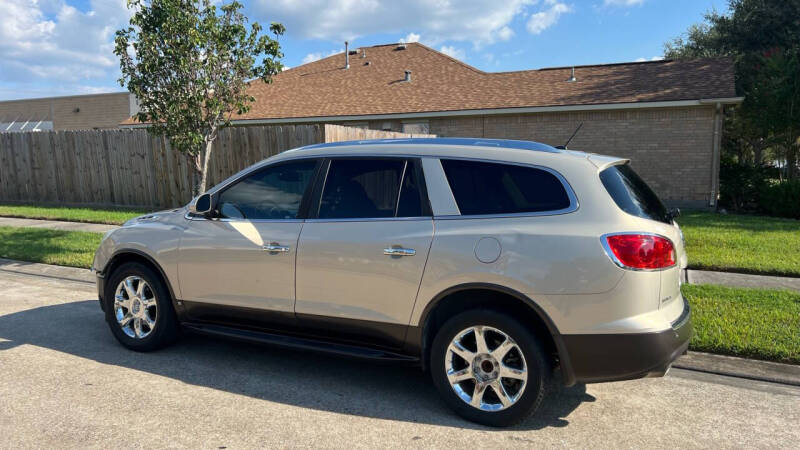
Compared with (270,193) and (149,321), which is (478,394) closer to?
(270,193)

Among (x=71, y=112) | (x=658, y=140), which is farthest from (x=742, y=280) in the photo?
(x=71, y=112)

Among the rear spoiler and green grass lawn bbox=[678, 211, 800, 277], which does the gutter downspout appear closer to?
green grass lawn bbox=[678, 211, 800, 277]

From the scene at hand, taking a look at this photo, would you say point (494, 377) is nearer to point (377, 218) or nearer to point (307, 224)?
point (377, 218)

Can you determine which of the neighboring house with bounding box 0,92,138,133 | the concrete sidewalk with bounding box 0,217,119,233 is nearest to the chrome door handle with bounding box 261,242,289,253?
the concrete sidewalk with bounding box 0,217,119,233

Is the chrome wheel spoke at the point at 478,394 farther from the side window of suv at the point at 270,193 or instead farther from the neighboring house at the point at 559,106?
the neighboring house at the point at 559,106

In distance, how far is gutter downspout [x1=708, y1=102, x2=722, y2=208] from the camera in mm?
14867

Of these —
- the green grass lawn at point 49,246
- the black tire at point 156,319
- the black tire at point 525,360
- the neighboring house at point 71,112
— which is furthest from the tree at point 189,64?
the neighboring house at point 71,112

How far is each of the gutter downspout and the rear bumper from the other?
43.2 ft

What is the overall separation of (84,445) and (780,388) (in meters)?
4.83

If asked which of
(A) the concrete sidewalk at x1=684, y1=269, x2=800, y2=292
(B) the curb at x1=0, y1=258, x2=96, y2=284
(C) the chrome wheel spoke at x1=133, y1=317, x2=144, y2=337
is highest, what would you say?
(C) the chrome wheel spoke at x1=133, y1=317, x2=144, y2=337

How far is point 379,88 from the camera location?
1969cm

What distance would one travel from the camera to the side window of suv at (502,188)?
370 centimetres

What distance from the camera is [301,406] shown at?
4066 millimetres

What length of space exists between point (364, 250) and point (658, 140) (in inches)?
536
